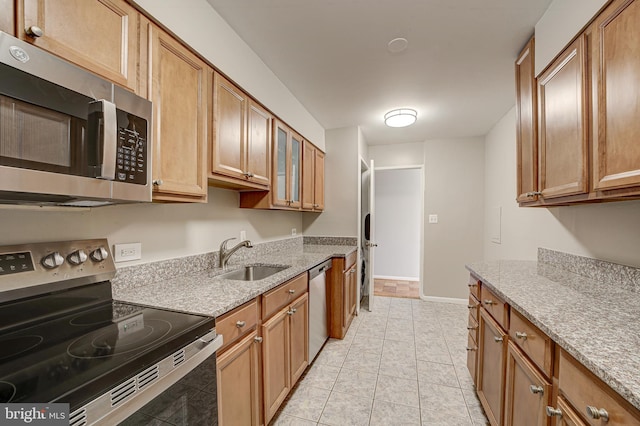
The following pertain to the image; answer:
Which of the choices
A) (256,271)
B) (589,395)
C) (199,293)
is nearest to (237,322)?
(199,293)

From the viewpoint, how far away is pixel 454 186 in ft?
12.9

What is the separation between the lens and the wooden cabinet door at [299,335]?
71.9 inches

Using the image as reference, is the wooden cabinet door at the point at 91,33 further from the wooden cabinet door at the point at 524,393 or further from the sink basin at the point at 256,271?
the wooden cabinet door at the point at 524,393

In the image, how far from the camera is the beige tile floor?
1702 mm

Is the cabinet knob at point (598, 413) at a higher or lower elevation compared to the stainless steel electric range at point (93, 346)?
lower

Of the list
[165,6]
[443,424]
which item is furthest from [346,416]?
[165,6]

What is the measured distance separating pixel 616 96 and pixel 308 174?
2.32m

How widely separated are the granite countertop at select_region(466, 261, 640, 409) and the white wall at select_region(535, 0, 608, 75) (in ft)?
4.13

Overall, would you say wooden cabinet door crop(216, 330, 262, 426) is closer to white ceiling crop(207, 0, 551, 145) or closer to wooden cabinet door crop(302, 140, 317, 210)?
wooden cabinet door crop(302, 140, 317, 210)

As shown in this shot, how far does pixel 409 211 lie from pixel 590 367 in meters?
4.81

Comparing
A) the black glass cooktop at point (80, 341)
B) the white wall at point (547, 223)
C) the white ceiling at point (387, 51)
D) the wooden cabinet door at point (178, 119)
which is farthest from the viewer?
the white ceiling at point (387, 51)

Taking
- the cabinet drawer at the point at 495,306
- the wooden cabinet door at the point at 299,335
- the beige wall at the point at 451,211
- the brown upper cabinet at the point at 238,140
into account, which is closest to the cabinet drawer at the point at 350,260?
the wooden cabinet door at the point at 299,335

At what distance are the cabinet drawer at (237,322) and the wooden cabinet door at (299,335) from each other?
43 cm

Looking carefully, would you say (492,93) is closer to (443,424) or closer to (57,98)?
(443,424)
